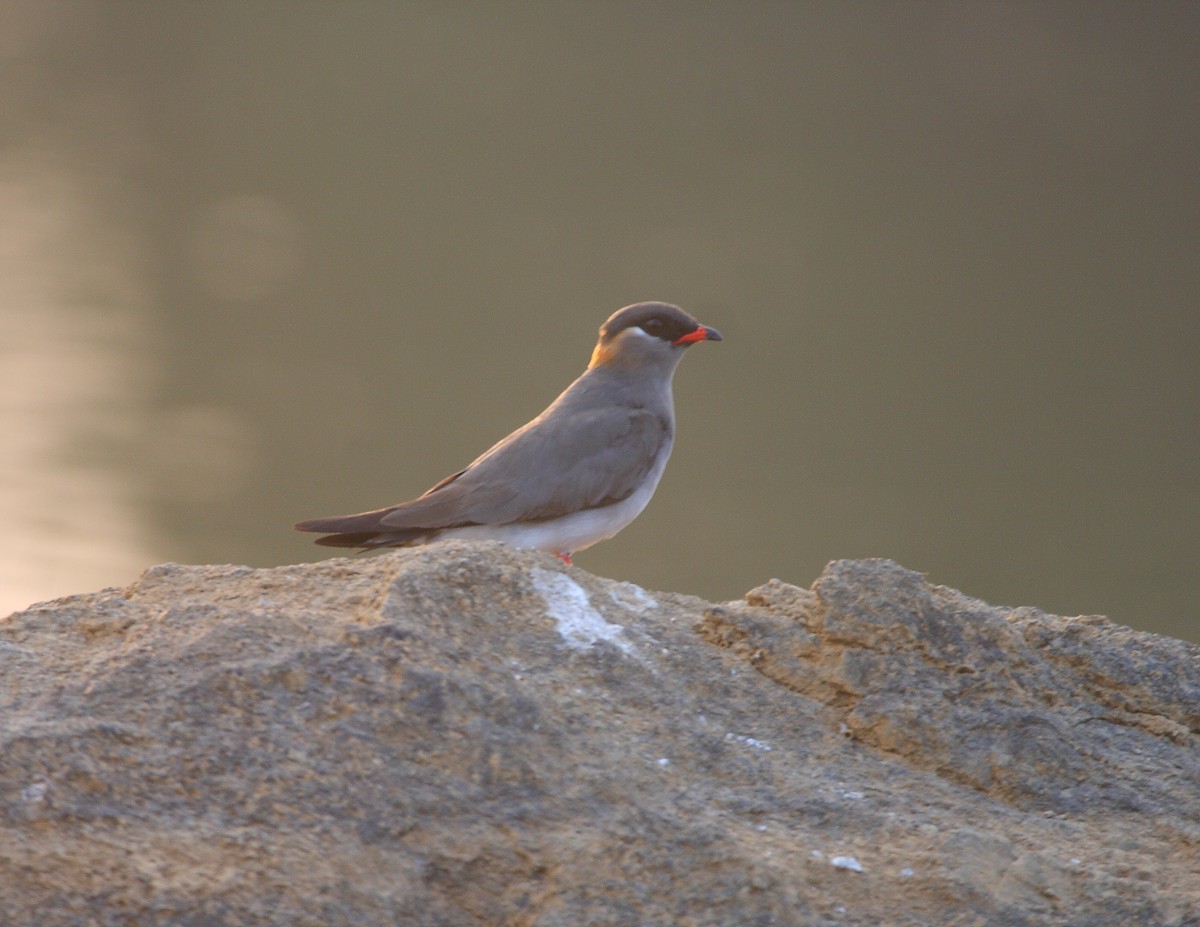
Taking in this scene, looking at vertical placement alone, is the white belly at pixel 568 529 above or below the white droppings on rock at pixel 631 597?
above

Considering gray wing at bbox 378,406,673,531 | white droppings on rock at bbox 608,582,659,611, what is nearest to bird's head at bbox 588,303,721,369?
gray wing at bbox 378,406,673,531

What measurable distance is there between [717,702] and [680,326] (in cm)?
296

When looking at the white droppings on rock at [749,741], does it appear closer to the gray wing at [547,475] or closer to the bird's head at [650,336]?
the gray wing at [547,475]

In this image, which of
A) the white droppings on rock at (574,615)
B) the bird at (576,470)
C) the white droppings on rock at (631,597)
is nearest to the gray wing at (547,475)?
the bird at (576,470)

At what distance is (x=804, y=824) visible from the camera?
8.07 feet

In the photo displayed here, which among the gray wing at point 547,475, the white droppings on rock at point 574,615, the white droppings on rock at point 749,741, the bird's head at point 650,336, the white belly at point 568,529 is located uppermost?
the bird's head at point 650,336

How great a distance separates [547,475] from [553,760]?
261 centimetres

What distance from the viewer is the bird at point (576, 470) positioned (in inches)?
187

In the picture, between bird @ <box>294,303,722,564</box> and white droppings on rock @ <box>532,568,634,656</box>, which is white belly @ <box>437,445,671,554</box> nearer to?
bird @ <box>294,303,722,564</box>

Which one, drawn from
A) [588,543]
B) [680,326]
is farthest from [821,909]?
[680,326]

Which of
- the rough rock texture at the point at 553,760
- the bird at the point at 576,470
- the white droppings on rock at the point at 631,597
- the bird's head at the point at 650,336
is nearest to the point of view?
the rough rock texture at the point at 553,760

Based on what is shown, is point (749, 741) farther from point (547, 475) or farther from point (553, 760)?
point (547, 475)

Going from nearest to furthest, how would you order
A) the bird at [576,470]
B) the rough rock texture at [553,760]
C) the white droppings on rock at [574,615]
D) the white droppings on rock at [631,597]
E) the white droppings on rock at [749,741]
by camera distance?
the rough rock texture at [553,760] → the white droppings on rock at [749,741] → the white droppings on rock at [574,615] → the white droppings on rock at [631,597] → the bird at [576,470]

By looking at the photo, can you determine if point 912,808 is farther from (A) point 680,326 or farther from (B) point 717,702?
(A) point 680,326
